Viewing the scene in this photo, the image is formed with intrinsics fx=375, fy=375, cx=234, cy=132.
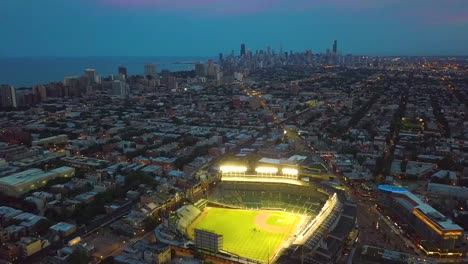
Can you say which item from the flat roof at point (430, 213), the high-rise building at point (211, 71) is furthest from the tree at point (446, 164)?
the high-rise building at point (211, 71)

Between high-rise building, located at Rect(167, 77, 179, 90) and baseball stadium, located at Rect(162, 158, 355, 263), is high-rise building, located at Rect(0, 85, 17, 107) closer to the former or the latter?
high-rise building, located at Rect(167, 77, 179, 90)

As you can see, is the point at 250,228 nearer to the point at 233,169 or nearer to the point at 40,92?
the point at 233,169

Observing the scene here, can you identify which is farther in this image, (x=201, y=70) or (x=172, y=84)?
(x=201, y=70)

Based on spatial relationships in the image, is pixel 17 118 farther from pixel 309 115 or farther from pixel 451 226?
pixel 451 226

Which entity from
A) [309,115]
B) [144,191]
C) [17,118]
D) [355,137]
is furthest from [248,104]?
[144,191]

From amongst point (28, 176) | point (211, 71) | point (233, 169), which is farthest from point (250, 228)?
point (211, 71)

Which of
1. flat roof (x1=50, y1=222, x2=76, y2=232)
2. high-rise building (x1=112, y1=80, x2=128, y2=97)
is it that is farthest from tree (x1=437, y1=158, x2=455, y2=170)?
high-rise building (x1=112, y1=80, x2=128, y2=97)
